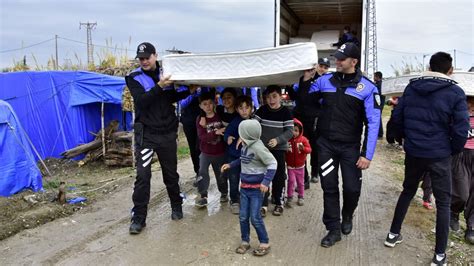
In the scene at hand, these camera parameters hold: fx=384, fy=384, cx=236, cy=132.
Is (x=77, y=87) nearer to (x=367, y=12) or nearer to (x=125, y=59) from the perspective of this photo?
(x=125, y=59)

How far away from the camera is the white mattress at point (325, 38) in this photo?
834cm

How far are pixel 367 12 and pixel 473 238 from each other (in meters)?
4.73

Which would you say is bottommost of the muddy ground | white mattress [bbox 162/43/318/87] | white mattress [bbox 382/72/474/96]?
the muddy ground

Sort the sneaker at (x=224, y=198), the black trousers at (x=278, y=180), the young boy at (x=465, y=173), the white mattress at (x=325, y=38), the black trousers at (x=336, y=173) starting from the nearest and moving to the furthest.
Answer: the black trousers at (x=336, y=173), the young boy at (x=465, y=173), the black trousers at (x=278, y=180), the sneaker at (x=224, y=198), the white mattress at (x=325, y=38)

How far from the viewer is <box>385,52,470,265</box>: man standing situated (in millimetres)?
3365

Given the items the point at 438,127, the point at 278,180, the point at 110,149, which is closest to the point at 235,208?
the point at 278,180

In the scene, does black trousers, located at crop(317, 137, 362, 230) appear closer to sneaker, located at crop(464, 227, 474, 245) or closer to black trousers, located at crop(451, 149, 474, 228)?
black trousers, located at crop(451, 149, 474, 228)

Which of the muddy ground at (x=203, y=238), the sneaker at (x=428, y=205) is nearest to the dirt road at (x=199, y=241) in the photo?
the muddy ground at (x=203, y=238)

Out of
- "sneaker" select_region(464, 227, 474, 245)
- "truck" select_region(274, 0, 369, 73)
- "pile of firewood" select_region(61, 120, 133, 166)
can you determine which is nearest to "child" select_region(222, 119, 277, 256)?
"sneaker" select_region(464, 227, 474, 245)

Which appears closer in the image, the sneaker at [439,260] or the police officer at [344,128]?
the sneaker at [439,260]

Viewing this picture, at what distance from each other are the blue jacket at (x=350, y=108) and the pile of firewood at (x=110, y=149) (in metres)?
5.96

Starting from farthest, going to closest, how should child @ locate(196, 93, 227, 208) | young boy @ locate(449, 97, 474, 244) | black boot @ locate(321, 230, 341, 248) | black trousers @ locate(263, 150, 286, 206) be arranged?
child @ locate(196, 93, 227, 208) < black trousers @ locate(263, 150, 286, 206) < young boy @ locate(449, 97, 474, 244) < black boot @ locate(321, 230, 341, 248)

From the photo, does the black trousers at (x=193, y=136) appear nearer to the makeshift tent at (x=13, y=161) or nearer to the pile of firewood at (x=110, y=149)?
the makeshift tent at (x=13, y=161)

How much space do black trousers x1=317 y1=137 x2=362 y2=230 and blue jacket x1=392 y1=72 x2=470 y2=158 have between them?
1.76 ft
